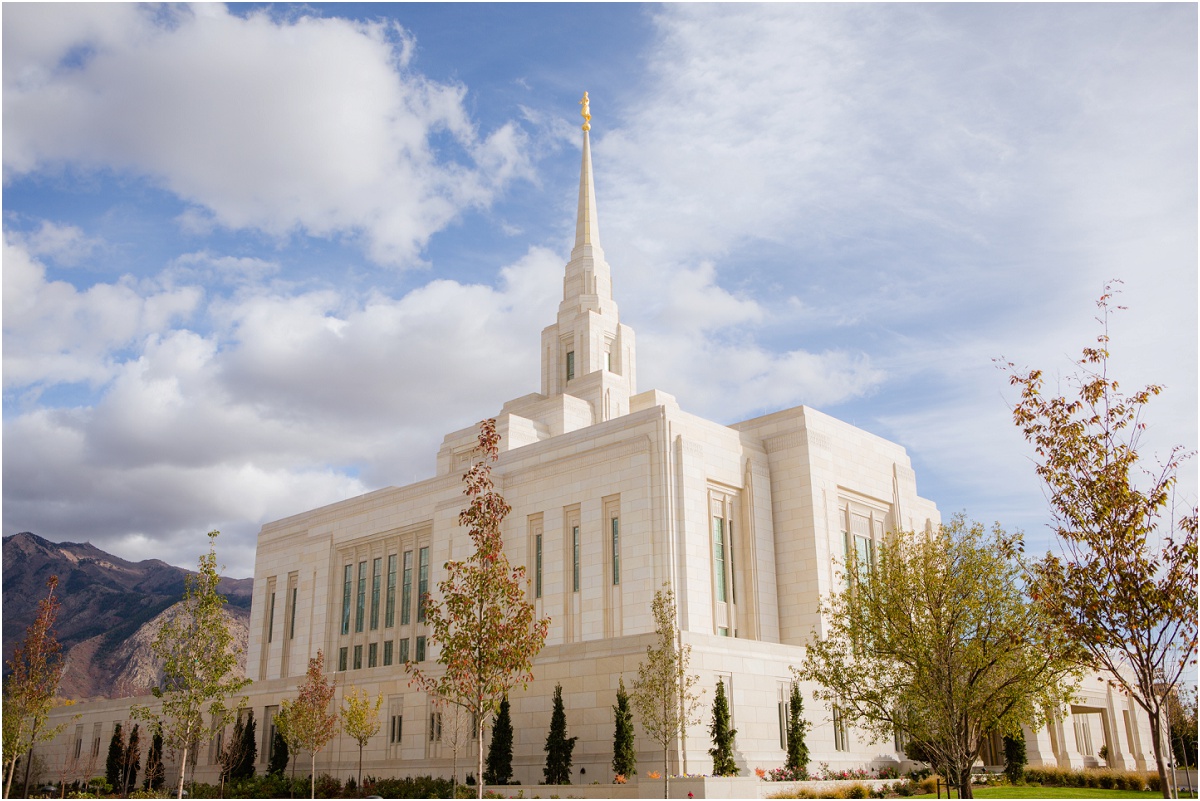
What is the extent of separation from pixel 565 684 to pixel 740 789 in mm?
7294

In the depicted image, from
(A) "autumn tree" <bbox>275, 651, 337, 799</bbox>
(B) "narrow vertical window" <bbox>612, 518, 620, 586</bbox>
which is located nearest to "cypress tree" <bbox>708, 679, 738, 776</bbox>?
(B) "narrow vertical window" <bbox>612, 518, 620, 586</bbox>

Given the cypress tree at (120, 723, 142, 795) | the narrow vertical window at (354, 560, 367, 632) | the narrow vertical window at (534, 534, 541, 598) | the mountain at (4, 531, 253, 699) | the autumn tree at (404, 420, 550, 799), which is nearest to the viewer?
the autumn tree at (404, 420, 550, 799)

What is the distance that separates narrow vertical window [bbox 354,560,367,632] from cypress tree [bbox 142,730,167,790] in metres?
10.4

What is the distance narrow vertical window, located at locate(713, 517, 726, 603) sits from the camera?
133 ft

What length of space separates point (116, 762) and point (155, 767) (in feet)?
15.2

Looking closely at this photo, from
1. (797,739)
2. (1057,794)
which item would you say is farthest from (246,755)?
(1057,794)

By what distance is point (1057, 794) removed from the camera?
28406mm

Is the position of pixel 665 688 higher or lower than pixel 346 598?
lower

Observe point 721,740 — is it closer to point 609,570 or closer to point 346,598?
point 609,570

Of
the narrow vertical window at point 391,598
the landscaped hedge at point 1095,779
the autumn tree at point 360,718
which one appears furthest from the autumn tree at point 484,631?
the narrow vertical window at point 391,598

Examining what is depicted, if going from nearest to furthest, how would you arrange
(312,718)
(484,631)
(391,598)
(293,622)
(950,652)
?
(484,631) < (950,652) < (312,718) < (391,598) < (293,622)

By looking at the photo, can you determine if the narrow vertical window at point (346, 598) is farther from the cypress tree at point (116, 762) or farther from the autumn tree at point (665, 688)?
the autumn tree at point (665, 688)

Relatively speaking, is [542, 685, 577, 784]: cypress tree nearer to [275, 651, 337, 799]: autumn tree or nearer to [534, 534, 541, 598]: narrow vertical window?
[275, 651, 337, 799]: autumn tree

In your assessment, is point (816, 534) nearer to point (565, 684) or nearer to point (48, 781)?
point (565, 684)
